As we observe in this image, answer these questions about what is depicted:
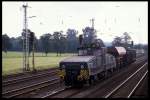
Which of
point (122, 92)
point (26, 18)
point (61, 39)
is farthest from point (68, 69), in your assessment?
point (61, 39)

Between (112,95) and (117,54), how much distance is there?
24129mm

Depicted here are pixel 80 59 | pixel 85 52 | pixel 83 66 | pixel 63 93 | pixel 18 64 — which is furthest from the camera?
pixel 18 64

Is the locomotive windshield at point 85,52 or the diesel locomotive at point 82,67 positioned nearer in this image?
the diesel locomotive at point 82,67

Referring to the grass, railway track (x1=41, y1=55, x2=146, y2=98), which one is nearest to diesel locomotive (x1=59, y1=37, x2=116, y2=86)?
railway track (x1=41, y1=55, x2=146, y2=98)

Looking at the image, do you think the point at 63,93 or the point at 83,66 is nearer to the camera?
the point at 63,93

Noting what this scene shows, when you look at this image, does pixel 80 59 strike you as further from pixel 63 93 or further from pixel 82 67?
pixel 63 93

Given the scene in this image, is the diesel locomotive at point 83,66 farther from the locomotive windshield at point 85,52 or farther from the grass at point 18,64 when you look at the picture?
the grass at point 18,64

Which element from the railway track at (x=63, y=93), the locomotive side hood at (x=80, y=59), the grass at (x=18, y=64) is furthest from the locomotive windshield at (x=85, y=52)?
the grass at (x=18, y=64)

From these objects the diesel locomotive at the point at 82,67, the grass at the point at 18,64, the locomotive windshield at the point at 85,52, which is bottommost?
the grass at the point at 18,64

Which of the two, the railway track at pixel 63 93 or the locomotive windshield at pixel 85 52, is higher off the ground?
the locomotive windshield at pixel 85 52

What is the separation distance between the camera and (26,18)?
143ft

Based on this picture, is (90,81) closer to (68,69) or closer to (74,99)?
(68,69)

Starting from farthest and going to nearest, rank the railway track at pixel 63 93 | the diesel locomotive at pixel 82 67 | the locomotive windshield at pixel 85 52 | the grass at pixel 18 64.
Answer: the grass at pixel 18 64
the locomotive windshield at pixel 85 52
the diesel locomotive at pixel 82 67
the railway track at pixel 63 93

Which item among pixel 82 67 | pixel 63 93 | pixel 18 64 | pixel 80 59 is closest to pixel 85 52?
pixel 80 59
